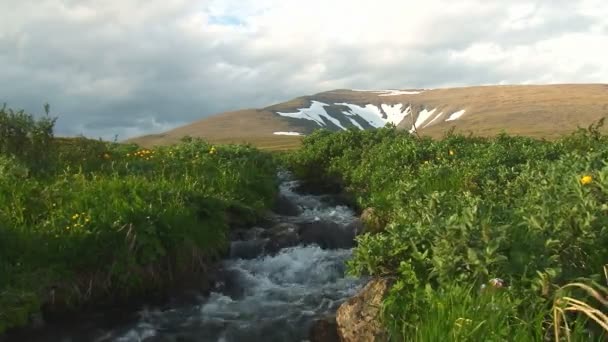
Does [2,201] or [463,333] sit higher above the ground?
[2,201]

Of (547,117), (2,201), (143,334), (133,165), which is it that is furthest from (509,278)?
(547,117)

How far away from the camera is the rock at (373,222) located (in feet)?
38.3

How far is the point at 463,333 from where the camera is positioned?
4188 mm

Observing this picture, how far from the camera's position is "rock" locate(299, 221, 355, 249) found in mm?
11875

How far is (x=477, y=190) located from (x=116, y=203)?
6.52 metres

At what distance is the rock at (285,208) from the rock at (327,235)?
2.04 meters

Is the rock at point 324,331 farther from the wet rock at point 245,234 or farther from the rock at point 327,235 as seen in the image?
the rock at point 327,235

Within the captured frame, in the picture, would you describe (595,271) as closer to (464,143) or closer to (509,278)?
(509,278)

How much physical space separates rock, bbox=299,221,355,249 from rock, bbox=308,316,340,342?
14.1 feet

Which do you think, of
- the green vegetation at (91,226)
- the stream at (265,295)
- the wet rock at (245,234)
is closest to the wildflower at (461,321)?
the stream at (265,295)

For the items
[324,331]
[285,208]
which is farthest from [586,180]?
[285,208]

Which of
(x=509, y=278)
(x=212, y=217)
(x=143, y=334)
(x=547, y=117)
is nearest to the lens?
(x=509, y=278)

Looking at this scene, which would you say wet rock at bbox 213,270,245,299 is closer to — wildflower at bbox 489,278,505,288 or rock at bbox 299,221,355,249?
rock at bbox 299,221,355,249

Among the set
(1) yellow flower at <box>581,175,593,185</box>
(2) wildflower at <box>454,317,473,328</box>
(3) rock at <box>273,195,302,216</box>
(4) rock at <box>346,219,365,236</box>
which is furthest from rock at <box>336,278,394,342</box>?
(3) rock at <box>273,195,302,216</box>
